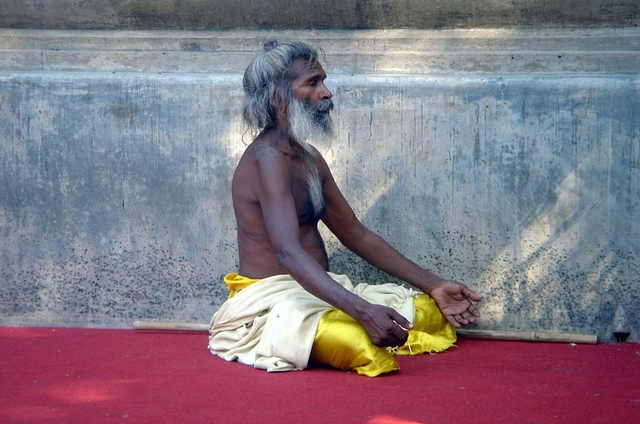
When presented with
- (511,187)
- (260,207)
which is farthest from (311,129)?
(511,187)

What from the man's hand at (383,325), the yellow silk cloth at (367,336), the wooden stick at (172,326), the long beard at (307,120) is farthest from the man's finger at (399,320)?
the wooden stick at (172,326)

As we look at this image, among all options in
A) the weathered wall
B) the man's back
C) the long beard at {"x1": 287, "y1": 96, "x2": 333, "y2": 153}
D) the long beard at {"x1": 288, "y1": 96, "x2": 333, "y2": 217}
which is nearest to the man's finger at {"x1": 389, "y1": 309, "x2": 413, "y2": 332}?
the man's back

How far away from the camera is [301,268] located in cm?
326

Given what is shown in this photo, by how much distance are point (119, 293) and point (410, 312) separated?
178cm

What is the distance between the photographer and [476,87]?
406 centimetres

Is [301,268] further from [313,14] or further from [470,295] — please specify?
[313,14]

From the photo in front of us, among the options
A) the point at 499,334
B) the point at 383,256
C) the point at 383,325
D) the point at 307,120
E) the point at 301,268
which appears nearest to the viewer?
the point at 383,325

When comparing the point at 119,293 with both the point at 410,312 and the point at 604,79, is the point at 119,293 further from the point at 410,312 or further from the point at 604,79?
the point at 604,79

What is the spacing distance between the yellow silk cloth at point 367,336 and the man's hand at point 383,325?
0.22ft

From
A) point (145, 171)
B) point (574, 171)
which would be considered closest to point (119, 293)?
point (145, 171)

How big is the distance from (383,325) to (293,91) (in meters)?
1.32

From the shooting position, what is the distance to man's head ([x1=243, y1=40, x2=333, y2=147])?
3641 mm

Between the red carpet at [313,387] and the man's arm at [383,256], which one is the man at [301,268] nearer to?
the man's arm at [383,256]

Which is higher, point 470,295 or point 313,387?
point 470,295
